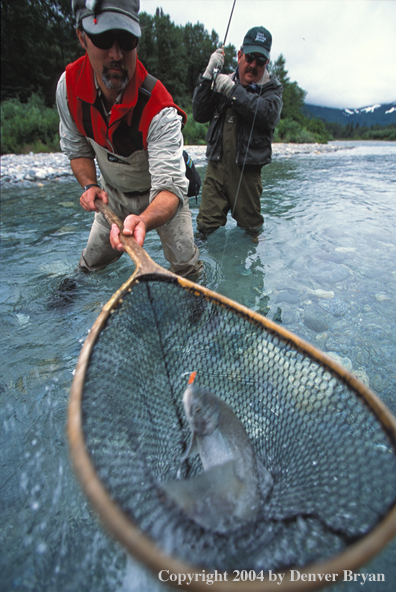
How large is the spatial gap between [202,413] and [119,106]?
2215 mm

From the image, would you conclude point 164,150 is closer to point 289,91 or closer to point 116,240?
point 116,240

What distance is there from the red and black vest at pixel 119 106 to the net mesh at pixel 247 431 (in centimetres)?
144

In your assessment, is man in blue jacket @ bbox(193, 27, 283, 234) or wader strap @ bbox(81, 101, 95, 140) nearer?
wader strap @ bbox(81, 101, 95, 140)

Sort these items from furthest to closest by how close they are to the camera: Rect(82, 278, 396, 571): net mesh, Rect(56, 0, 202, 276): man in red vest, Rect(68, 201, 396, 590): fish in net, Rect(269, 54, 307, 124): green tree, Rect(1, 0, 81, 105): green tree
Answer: Rect(269, 54, 307, 124): green tree, Rect(1, 0, 81, 105): green tree, Rect(56, 0, 202, 276): man in red vest, Rect(82, 278, 396, 571): net mesh, Rect(68, 201, 396, 590): fish in net

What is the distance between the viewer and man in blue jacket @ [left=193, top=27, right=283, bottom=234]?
3734 millimetres

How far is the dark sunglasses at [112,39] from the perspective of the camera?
1.93 meters

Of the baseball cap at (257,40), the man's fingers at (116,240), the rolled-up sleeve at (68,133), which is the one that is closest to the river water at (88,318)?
the man's fingers at (116,240)

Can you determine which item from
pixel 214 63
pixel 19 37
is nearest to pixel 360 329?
pixel 214 63

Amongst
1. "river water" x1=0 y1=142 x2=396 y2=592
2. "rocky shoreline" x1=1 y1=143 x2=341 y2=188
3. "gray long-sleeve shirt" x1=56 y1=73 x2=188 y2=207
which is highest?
"gray long-sleeve shirt" x1=56 y1=73 x2=188 y2=207

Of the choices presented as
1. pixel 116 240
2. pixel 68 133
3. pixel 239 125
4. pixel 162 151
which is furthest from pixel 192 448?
pixel 239 125

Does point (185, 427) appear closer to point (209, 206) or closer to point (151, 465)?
point (151, 465)

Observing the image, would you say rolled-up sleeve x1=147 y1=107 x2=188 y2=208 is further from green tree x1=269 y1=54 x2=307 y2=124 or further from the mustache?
green tree x1=269 y1=54 x2=307 y2=124

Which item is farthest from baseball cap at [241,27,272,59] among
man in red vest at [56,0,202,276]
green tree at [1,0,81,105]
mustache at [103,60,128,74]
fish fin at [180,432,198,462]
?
green tree at [1,0,81,105]

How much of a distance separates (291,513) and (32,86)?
110ft
